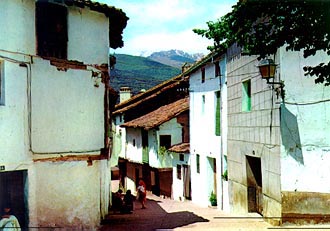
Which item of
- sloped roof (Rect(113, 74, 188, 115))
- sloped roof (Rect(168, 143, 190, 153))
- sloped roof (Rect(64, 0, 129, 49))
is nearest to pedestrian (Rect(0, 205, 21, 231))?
sloped roof (Rect(64, 0, 129, 49))

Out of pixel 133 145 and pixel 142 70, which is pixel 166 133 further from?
pixel 142 70

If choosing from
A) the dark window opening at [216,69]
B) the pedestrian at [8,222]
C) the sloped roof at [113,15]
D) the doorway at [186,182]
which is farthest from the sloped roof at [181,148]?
the pedestrian at [8,222]

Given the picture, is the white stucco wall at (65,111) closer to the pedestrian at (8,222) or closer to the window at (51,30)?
the window at (51,30)

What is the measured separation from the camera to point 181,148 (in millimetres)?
27141

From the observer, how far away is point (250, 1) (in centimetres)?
680

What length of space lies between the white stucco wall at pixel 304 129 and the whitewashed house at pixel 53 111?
5407 millimetres

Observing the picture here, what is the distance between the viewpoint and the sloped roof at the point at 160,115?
1150 inches

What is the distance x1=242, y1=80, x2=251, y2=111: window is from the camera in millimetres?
15617

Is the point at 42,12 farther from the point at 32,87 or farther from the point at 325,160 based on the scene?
the point at 325,160

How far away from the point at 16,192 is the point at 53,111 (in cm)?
242

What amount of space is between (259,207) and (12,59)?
919 centimetres

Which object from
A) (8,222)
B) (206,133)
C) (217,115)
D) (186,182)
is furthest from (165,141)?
(8,222)

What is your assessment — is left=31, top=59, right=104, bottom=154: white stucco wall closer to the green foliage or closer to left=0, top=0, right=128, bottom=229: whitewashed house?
left=0, top=0, right=128, bottom=229: whitewashed house

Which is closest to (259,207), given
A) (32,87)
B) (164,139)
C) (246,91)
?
(246,91)
